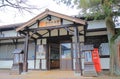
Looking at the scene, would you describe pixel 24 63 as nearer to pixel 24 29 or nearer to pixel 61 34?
pixel 24 29

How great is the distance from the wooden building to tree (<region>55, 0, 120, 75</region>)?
100cm

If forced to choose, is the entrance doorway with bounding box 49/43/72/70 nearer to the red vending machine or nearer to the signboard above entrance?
the red vending machine

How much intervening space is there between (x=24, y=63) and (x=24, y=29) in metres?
2.37

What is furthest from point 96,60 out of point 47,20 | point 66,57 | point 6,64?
point 6,64

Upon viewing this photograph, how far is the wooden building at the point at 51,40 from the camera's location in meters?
14.0

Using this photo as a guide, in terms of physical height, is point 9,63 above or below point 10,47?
below

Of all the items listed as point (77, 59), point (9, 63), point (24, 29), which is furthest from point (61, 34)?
point (9, 63)

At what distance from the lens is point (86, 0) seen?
1177 centimetres

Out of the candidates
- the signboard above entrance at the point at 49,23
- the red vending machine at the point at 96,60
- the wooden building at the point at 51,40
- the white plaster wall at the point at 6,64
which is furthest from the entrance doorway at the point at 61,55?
the white plaster wall at the point at 6,64

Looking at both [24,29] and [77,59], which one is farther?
[24,29]

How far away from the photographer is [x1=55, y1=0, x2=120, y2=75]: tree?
11.5 meters

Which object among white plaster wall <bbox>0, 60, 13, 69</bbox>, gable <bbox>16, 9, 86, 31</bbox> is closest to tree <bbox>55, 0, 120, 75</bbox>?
gable <bbox>16, 9, 86, 31</bbox>

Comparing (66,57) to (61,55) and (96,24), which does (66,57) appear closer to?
(61,55)

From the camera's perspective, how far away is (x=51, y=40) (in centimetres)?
1739
